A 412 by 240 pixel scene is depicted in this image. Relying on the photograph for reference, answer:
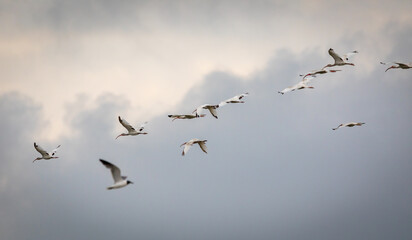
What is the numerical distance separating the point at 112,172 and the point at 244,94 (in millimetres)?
20445

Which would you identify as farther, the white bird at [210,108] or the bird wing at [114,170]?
the white bird at [210,108]

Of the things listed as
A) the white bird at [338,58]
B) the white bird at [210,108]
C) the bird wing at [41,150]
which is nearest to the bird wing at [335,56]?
the white bird at [338,58]

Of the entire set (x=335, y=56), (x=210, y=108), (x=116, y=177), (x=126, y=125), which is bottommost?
(x=116, y=177)

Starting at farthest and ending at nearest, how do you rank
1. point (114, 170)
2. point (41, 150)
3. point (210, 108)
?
point (41, 150) → point (210, 108) → point (114, 170)

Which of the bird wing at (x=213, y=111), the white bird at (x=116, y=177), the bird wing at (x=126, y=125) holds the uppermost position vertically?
the bird wing at (x=126, y=125)

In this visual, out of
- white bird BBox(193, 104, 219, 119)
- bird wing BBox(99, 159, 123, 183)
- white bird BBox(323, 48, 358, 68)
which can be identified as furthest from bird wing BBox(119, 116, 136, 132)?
white bird BBox(323, 48, 358, 68)

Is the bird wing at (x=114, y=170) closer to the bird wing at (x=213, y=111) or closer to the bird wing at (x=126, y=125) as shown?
the bird wing at (x=126, y=125)

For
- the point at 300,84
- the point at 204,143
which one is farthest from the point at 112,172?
the point at 300,84

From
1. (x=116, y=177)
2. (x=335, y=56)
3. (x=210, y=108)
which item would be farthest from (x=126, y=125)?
(x=335, y=56)

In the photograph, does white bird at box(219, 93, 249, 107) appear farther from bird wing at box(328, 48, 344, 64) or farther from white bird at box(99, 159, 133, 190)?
white bird at box(99, 159, 133, 190)

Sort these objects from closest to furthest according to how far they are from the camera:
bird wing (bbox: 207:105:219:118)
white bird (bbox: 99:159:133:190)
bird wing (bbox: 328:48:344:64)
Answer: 1. white bird (bbox: 99:159:133:190)
2. bird wing (bbox: 328:48:344:64)
3. bird wing (bbox: 207:105:219:118)

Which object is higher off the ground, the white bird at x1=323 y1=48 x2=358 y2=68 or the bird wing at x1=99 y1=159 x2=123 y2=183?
the white bird at x1=323 y1=48 x2=358 y2=68

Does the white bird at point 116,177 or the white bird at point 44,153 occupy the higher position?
the white bird at point 44,153

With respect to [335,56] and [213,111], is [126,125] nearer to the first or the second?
[213,111]
